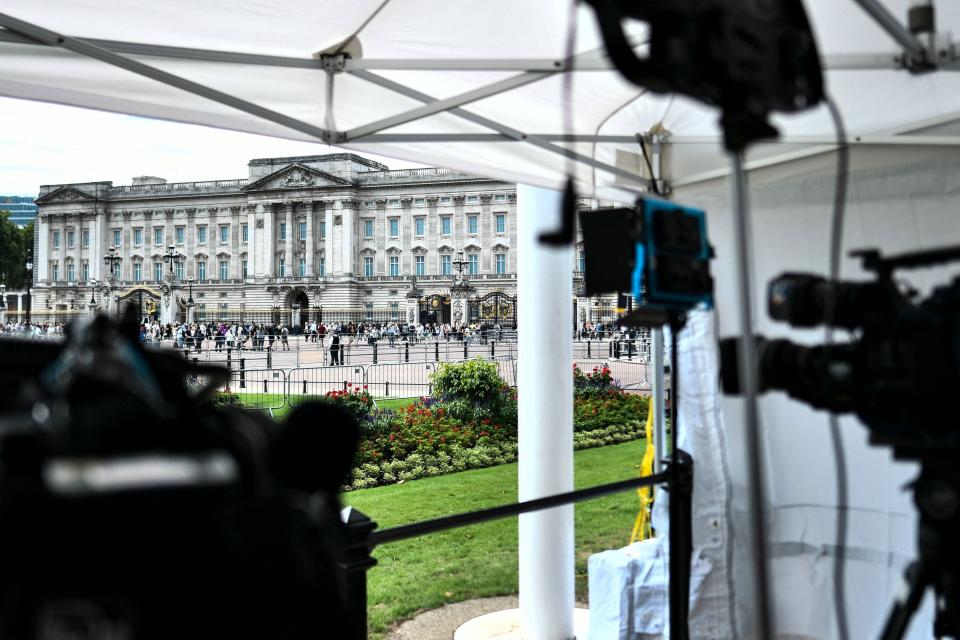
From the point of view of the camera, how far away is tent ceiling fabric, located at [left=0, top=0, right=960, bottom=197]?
2834mm

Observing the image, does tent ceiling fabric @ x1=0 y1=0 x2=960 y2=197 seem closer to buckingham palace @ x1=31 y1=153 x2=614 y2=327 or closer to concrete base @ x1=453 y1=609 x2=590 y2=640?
concrete base @ x1=453 y1=609 x2=590 y2=640

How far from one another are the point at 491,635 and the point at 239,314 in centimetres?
7522

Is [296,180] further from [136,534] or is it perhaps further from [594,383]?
[136,534]

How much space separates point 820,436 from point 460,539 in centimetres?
451

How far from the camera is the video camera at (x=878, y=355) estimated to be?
4.40ft

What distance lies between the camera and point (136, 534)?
615mm

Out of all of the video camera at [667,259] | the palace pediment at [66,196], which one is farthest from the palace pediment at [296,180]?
the video camera at [667,259]

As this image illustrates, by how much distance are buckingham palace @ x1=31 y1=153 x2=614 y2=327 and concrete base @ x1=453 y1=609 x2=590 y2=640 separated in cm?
5909

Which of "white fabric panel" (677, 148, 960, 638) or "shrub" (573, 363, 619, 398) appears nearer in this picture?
"white fabric panel" (677, 148, 960, 638)

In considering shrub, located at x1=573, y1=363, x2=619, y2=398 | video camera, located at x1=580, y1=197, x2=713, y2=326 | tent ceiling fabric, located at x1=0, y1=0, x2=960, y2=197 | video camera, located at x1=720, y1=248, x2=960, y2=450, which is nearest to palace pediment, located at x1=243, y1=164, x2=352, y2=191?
shrub, located at x1=573, y1=363, x2=619, y2=398

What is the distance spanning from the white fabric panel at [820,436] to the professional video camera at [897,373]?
1445mm

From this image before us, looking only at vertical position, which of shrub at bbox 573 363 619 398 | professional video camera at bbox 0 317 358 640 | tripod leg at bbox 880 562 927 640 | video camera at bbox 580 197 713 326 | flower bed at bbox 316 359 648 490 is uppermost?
video camera at bbox 580 197 713 326

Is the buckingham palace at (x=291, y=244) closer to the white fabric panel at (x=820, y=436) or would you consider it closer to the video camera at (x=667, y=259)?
the white fabric panel at (x=820, y=436)

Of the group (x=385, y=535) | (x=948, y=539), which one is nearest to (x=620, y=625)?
(x=385, y=535)
